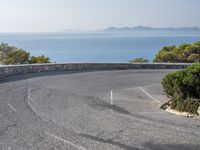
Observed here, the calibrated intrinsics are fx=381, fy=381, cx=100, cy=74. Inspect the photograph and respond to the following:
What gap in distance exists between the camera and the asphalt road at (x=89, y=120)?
8828 mm

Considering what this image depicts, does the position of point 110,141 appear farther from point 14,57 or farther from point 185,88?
point 14,57

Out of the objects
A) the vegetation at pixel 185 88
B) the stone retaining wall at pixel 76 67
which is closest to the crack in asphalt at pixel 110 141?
the vegetation at pixel 185 88

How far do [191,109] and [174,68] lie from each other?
18475 millimetres

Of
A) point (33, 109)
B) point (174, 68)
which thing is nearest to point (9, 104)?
point (33, 109)

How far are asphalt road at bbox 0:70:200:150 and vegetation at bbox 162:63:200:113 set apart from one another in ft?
2.22

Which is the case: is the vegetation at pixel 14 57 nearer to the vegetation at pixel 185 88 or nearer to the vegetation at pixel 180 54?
the vegetation at pixel 180 54

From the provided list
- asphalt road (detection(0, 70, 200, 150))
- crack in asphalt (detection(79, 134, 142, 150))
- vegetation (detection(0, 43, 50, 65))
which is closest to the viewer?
crack in asphalt (detection(79, 134, 142, 150))

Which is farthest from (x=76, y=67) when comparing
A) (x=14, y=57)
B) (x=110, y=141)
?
(x=110, y=141)

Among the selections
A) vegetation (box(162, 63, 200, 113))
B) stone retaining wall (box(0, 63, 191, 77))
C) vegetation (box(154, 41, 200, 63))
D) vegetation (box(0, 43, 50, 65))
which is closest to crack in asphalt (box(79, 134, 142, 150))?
vegetation (box(162, 63, 200, 113))

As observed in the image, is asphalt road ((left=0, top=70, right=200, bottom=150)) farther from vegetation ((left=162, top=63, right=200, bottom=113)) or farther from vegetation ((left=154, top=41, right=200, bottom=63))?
vegetation ((left=154, top=41, right=200, bottom=63))

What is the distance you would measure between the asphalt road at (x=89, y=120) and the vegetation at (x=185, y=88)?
68 cm

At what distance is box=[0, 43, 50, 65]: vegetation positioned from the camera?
3912 cm

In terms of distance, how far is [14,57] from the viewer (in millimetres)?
39469

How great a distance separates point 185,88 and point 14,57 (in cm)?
2877
